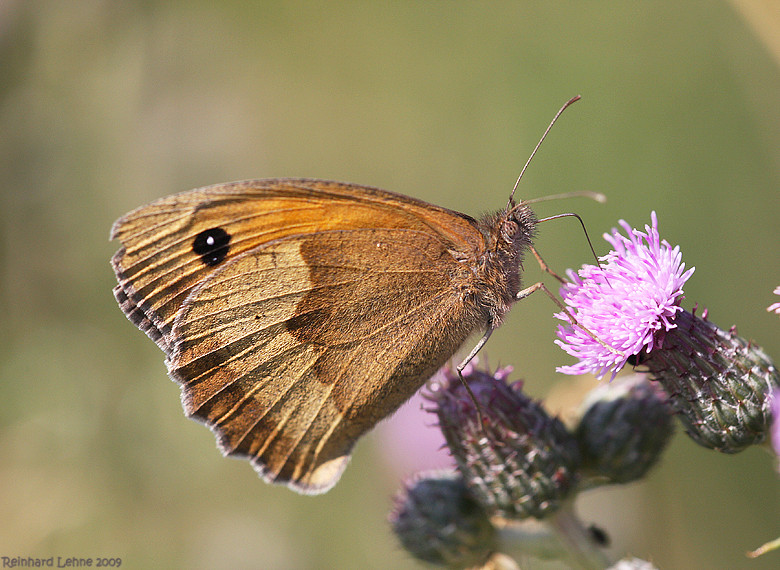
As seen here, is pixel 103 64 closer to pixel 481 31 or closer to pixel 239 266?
pixel 239 266

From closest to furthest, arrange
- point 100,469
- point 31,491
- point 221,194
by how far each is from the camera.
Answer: point 221,194, point 31,491, point 100,469

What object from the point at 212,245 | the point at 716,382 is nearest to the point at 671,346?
the point at 716,382

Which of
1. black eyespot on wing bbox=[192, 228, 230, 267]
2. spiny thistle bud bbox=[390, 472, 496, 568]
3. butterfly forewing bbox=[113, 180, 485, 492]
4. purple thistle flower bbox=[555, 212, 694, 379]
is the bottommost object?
spiny thistle bud bbox=[390, 472, 496, 568]

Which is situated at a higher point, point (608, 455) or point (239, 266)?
point (239, 266)

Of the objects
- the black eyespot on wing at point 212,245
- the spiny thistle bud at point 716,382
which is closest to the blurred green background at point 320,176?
the spiny thistle bud at point 716,382

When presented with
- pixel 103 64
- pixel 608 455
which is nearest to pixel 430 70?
pixel 103 64

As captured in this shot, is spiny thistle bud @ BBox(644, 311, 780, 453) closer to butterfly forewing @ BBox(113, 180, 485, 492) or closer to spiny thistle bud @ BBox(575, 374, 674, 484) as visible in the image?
spiny thistle bud @ BBox(575, 374, 674, 484)

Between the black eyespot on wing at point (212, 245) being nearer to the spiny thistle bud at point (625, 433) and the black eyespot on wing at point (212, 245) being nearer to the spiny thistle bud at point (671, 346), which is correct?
Result: the spiny thistle bud at point (671, 346)

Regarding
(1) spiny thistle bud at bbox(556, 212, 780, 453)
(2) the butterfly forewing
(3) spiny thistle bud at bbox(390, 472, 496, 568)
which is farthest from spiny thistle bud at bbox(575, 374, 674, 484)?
(2) the butterfly forewing
